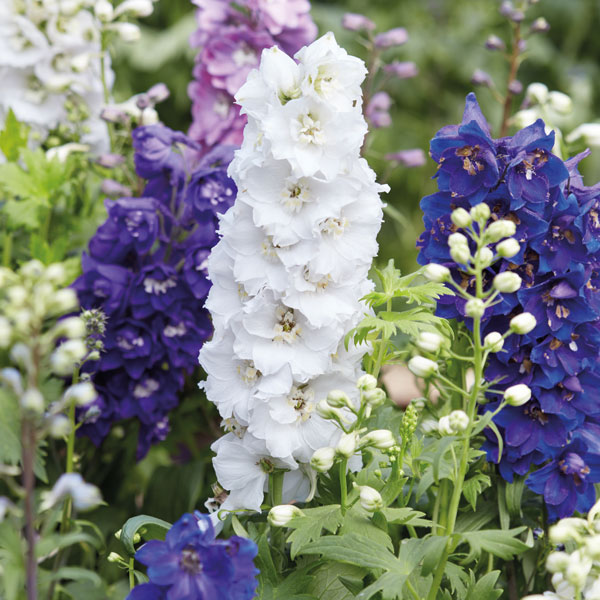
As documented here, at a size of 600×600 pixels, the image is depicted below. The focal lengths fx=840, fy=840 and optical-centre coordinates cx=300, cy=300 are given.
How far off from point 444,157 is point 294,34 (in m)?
0.71

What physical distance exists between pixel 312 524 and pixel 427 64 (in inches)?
126

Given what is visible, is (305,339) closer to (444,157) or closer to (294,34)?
(444,157)

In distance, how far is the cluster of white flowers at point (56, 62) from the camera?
172 cm

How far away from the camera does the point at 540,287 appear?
1.17m

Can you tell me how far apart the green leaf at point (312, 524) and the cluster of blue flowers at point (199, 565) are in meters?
0.10

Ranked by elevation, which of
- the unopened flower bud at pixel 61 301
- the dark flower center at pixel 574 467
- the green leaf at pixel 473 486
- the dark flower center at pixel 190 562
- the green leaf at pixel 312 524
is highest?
the unopened flower bud at pixel 61 301

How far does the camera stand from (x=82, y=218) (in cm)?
173

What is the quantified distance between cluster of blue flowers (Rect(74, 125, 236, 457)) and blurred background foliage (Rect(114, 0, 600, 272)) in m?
2.00

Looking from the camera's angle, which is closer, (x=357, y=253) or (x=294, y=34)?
(x=357, y=253)

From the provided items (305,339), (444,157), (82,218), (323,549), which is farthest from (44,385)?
(444,157)

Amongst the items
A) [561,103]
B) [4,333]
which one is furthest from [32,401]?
[561,103]

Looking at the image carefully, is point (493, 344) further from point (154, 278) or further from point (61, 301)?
point (154, 278)

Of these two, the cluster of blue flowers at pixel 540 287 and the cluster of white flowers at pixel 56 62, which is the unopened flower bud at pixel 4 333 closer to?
the cluster of blue flowers at pixel 540 287

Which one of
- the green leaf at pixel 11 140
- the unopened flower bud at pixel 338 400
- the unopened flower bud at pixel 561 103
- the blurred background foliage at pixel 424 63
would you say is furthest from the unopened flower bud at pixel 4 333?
the blurred background foliage at pixel 424 63
